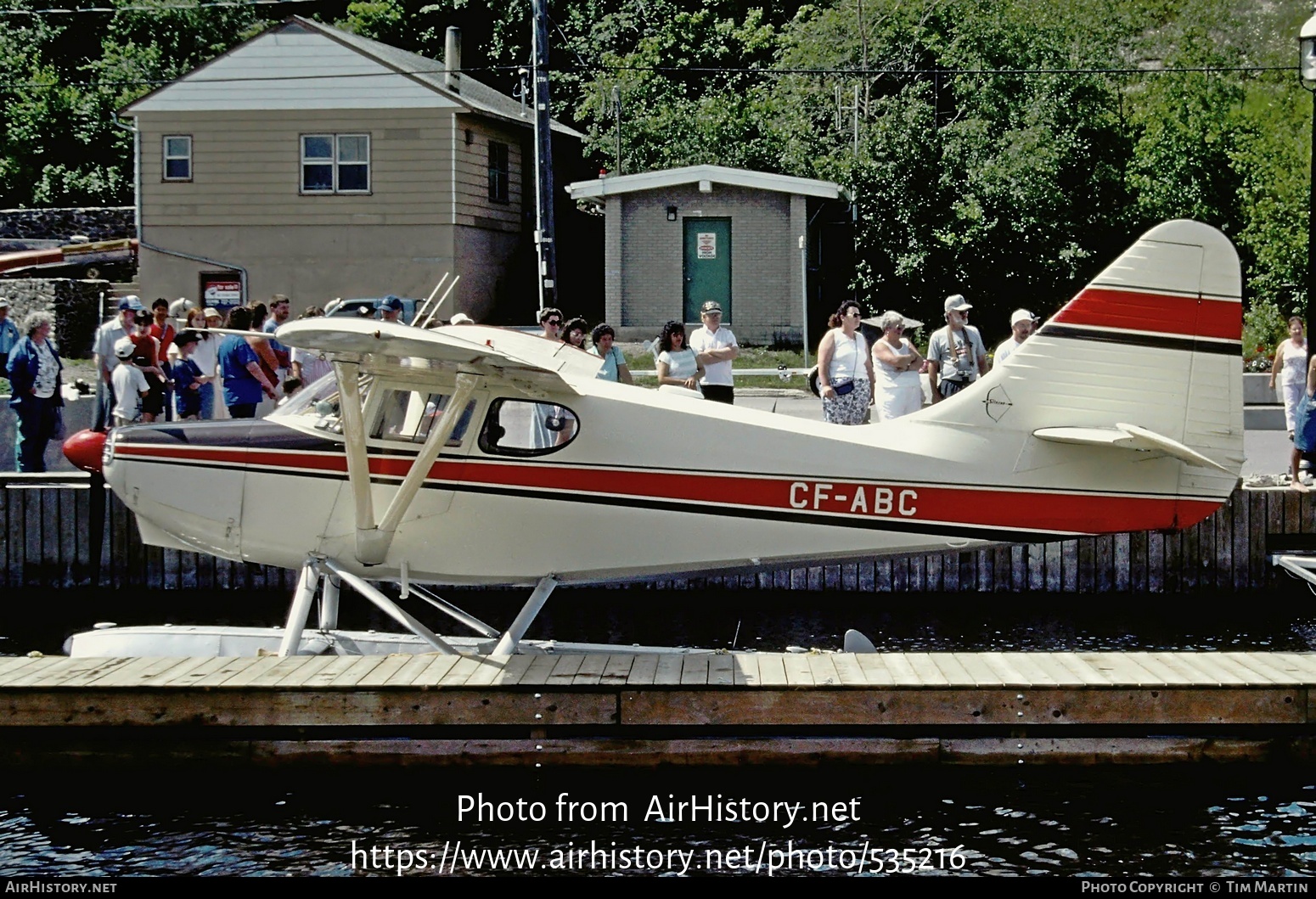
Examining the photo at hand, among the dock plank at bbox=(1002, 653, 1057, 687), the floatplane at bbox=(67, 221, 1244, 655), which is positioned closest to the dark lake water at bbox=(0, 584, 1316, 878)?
the dock plank at bbox=(1002, 653, 1057, 687)

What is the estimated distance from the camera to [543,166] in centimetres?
2256

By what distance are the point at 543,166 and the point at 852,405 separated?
38.0ft

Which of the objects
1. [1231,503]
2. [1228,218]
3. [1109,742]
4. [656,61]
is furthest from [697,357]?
[656,61]

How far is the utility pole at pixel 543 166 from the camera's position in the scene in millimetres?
21844

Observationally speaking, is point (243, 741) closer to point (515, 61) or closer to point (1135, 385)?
point (1135, 385)

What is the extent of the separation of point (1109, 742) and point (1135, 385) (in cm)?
186

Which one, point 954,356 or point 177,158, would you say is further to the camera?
point 177,158

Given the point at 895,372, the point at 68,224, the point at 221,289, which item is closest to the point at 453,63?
the point at 221,289

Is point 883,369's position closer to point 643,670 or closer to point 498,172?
point 643,670

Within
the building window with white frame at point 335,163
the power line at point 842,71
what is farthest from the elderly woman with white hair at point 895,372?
the building window with white frame at point 335,163

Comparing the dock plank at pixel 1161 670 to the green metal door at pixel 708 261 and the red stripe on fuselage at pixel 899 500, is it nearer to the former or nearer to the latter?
the red stripe on fuselage at pixel 899 500

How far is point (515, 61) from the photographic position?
135ft

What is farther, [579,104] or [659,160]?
[579,104]

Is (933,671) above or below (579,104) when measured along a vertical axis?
below
